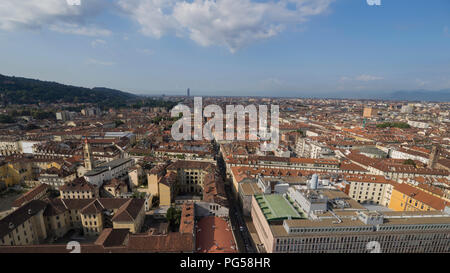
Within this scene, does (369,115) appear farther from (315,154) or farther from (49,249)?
(49,249)

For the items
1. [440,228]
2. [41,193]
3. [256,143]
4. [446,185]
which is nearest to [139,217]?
[41,193]

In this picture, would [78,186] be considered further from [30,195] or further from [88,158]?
[88,158]

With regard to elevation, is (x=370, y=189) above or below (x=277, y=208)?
below

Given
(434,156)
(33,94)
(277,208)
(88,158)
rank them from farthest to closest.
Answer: (33,94), (434,156), (88,158), (277,208)

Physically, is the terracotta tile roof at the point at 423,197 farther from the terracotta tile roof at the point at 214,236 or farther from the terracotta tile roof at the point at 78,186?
the terracotta tile roof at the point at 78,186

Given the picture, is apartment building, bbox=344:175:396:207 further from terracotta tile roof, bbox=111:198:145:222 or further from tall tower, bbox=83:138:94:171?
tall tower, bbox=83:138:94:171

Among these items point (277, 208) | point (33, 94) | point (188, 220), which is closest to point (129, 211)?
point (188, 220)

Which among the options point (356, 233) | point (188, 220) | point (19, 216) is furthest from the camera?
point (188, 220)

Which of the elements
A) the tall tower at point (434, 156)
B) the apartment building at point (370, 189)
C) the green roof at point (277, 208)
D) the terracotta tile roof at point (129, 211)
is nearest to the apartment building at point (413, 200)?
the apartment building at point (370, 189)

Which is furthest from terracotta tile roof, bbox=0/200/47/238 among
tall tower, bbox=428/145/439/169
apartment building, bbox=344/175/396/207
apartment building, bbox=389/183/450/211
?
tall tower, bbox=428/145/439/169
